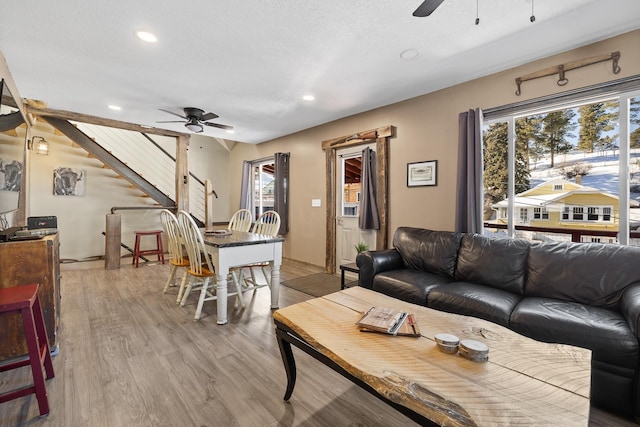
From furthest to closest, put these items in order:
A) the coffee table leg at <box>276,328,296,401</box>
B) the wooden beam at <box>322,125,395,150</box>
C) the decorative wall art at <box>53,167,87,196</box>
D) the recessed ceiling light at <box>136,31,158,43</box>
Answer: the decorative wall art at <box>53,167,87,196</box> → the wooden beam at <box>322,125,395,150</box> → the recessed ceiling light at <box>136,31,158,43</box> → the coffee table leg at <box>276,328,296,401</box>

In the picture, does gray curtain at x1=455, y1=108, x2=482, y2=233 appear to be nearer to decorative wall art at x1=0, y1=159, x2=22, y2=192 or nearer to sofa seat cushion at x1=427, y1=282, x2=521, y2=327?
sofa seat cushion at x1=427, y1=282, x2=521, y2=327

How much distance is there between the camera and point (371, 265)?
293cm

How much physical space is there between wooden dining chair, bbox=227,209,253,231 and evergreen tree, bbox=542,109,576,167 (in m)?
3.77

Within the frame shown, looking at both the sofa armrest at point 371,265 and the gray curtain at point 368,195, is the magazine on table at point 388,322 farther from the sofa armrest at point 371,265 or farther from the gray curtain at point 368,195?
the gray curtain at point 368,195

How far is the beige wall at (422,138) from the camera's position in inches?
100

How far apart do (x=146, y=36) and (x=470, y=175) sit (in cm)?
334

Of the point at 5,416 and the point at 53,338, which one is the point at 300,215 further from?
the point at 5,416

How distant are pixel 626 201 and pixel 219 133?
19.1 feet

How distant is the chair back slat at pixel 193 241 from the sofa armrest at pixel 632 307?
3.12 metres

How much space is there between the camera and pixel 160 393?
5.73 feet

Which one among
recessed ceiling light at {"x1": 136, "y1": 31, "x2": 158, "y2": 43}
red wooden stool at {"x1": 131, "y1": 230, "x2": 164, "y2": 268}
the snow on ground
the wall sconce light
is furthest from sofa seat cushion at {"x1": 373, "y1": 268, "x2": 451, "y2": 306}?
the wall sconce light

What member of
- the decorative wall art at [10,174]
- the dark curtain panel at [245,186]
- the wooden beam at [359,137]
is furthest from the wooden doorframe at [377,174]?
the decorative wall art at [10,174]

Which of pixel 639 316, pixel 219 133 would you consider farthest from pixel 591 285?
pixel 219 133

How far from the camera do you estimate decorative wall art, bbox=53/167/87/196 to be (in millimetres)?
5273
